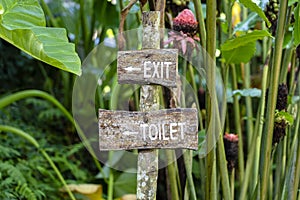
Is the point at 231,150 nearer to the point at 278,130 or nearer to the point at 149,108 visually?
the point at 278,130

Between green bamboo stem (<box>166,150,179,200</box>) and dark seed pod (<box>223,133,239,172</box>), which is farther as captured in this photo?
dark seed pod (<box>223,133,239,172</box>)

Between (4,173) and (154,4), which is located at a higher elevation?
(154,4)

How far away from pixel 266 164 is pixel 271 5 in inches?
11.8

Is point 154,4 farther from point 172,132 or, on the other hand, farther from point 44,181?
point 44,181

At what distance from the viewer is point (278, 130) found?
0.80 m

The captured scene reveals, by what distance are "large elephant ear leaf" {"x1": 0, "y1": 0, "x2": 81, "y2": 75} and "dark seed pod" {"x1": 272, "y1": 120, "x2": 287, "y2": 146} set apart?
37cm

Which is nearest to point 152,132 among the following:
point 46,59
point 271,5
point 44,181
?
point 46,59

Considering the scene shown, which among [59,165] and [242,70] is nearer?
[242,70]

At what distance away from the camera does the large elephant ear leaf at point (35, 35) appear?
607mm

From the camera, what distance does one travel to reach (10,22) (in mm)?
629

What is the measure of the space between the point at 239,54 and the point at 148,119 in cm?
33

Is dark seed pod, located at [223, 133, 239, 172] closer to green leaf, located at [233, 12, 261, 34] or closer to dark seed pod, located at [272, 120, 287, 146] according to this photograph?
dark seed pod, located at [272, 120, 287, 146]

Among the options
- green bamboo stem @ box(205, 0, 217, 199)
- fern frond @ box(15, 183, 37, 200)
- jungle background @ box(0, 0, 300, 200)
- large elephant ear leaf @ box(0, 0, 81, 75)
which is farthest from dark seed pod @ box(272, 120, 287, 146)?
fern frond @ box(15, 183, 37, 200)

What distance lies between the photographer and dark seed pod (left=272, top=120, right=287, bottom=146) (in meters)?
0.80
